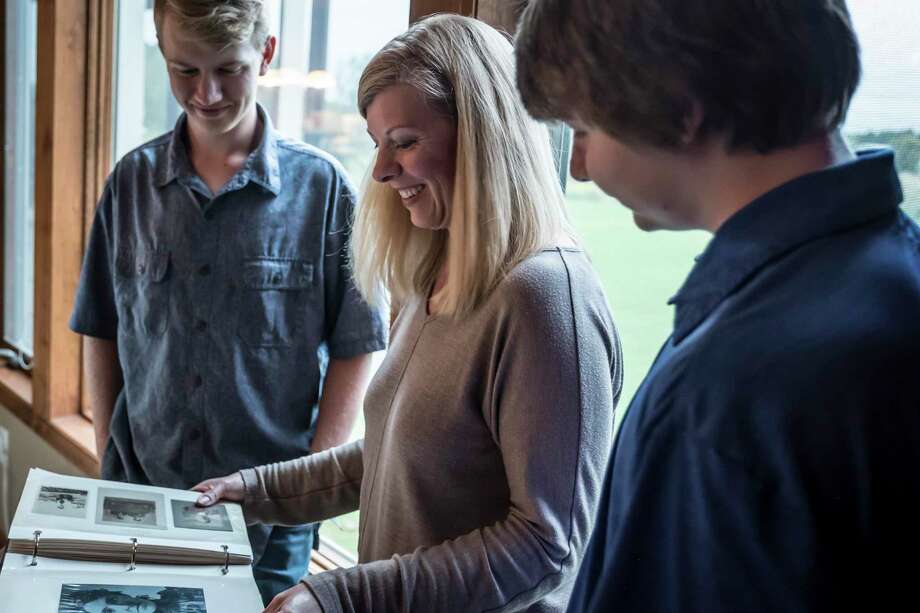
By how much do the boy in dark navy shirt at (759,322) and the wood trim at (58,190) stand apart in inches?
96.8

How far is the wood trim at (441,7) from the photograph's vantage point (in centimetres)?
146

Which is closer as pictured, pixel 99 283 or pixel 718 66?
pixel 718 66

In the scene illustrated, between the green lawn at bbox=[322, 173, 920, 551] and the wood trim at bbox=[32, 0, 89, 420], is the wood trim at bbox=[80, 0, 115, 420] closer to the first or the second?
the wood trim at bbox=[32, 0, 89, 420]

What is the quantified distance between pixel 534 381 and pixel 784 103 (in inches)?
17.9

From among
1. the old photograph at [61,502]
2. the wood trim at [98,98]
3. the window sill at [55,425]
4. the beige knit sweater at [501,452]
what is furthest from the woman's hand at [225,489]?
the wood trim at [98,98]

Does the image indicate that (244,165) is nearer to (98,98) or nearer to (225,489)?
(225,489)

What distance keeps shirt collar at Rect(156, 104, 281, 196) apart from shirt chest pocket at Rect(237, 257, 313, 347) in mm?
129

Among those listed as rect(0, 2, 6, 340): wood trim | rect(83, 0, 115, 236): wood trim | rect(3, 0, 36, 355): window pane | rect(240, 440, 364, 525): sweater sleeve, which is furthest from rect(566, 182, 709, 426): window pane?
rect(0, 2, 6, 340): wood trim

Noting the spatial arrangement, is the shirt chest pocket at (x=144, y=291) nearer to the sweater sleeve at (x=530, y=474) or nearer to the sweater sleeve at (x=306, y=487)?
the sweater sleeve at (x=306, y=487)

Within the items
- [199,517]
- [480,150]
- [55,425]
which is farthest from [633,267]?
[55,425]

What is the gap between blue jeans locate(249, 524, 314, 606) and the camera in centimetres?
158

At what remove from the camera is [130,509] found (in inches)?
45.2

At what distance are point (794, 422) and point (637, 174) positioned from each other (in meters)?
0.19

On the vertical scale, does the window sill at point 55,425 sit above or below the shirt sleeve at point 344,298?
below
